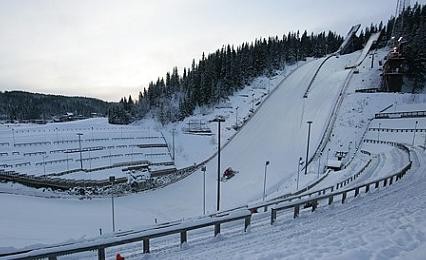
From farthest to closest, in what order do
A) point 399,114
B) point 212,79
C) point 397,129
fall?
point 212,79 < point 399,114 < point 397,129

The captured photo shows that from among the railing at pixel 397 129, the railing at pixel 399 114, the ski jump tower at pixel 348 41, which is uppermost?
the ski jump tower at pixel 348 41

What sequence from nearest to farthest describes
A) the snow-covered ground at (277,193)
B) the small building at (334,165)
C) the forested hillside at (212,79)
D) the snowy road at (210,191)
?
the snow-covered ground at (277,193)
the snowy road at (210,191)
the small building at (334,165)
the forested hillside at (212,79)

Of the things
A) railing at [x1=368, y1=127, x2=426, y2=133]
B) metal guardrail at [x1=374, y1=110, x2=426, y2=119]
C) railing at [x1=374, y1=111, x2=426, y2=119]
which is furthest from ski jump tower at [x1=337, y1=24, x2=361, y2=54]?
railing at [x1=368, y1=127, x2=426, y2=133]

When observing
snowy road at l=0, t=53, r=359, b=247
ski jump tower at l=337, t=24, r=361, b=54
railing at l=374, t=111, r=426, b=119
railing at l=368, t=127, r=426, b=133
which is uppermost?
ski jump tower at l=337, t=24, r=361, b=54

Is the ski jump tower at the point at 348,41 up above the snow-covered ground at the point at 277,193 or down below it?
above

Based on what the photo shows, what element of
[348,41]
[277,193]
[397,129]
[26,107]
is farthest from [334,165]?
[26,107]

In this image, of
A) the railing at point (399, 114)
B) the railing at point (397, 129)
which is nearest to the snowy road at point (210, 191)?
the railing at point (397, 129)

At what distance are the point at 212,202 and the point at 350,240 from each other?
92.6 ft

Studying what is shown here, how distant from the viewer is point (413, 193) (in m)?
11.8

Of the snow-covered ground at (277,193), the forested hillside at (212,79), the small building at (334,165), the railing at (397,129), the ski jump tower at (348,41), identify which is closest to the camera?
the snow-covered ground at (277,193)

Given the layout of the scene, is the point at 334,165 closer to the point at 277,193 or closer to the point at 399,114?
the point at 277,193

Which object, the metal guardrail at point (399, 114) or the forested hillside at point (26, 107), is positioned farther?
the forested hillside at point (26, 107)

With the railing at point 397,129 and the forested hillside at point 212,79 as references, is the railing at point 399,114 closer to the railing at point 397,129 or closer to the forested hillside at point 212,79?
the railing at point 397,129

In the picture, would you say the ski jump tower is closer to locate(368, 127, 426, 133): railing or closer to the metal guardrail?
the metal guardrail
